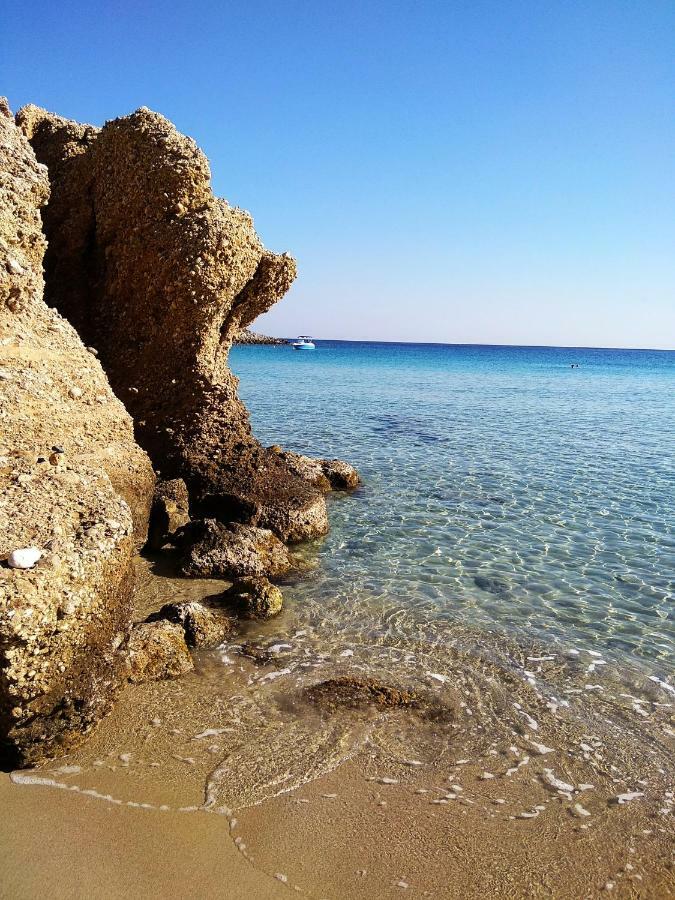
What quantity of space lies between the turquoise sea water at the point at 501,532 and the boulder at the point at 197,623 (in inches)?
46.3

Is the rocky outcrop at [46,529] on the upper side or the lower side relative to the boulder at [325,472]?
upper

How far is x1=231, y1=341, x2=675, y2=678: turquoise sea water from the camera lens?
24.5ft

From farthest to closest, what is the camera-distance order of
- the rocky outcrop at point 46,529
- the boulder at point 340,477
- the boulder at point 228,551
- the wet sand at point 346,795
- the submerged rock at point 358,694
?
the boulder at point 340,477 → the boulder at point 228,551 → the submerged rock at point 358,694 → the rocky outcrop at point 46,529 → the wet sand at point 346,795

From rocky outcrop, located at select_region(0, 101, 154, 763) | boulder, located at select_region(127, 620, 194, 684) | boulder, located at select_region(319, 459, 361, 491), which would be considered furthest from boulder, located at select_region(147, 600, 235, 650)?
boulder, located at select_region(319, 459, 361, 491)

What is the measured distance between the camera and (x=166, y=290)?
9.41 metres

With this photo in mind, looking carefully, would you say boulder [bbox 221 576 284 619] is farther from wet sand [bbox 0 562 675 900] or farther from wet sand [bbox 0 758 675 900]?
wet sand [bbox 0 758 675 900]

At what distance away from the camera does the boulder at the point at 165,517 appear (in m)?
8.63

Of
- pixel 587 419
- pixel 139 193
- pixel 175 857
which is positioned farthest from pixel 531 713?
pixel 587 419

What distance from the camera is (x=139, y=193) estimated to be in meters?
9.27

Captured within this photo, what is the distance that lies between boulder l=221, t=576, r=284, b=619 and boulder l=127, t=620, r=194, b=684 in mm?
1080

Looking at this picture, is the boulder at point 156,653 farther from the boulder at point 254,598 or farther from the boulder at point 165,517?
the boulder at point 165,517

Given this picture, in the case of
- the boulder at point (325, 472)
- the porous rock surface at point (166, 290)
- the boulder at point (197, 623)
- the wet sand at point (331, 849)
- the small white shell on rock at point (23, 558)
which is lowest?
the wet sand at point (331, 849)

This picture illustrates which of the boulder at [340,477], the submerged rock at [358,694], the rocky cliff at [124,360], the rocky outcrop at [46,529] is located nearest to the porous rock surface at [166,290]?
the rocky cliff at [124,360]

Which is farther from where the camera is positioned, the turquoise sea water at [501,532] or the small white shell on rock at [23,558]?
the turquoise sea water at [501,532]
